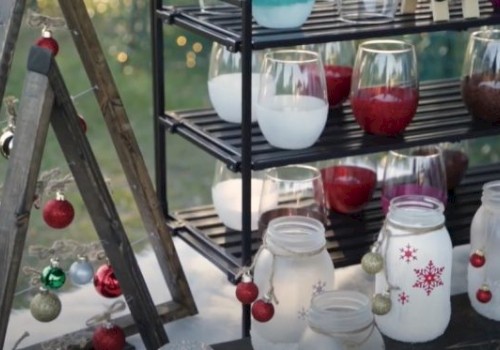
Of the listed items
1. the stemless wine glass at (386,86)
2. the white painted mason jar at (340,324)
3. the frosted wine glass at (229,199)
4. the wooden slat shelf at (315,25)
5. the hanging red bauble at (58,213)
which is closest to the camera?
the white painted mason jar at (340,324)

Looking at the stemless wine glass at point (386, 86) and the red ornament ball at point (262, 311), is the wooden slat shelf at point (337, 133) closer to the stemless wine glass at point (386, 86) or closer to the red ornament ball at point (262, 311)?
the stemless wine glass at point (386, 86)

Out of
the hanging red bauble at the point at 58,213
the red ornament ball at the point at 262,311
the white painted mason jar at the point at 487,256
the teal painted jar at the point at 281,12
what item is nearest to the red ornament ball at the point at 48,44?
the hanging red bauble at the point at 58,213

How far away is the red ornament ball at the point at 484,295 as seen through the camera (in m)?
1.53

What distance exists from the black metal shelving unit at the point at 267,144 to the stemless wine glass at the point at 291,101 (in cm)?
3

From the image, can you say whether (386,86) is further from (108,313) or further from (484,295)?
(108,313)

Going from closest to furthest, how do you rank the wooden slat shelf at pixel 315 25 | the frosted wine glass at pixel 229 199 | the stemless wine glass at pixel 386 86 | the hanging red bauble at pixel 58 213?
the hanging red bauble at pixel 58 213 < the wooden slat shelf at pixel 315 25 < the stemless wine glass at pixel 386 86 < the frosted wine glass at pixel 229 199

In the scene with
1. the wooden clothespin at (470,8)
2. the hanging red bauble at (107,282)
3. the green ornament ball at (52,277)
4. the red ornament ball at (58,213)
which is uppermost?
the wooden clothespin at (470,8)

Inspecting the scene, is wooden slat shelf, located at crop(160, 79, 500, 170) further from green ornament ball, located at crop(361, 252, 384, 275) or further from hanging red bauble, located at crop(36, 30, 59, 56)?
hanging red bauble, located at crop(36, 30, 59, 56)

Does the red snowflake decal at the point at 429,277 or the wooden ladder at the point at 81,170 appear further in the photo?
the red snowflake decal at the point at 429,277

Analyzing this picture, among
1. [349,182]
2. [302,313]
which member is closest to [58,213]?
[302,313]

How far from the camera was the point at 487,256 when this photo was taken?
155cm

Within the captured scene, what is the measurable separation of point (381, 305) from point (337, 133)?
1.13 ft

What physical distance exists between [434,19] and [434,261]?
1.28ft

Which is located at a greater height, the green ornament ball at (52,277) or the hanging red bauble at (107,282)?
the green ornament ball at (52,277)
